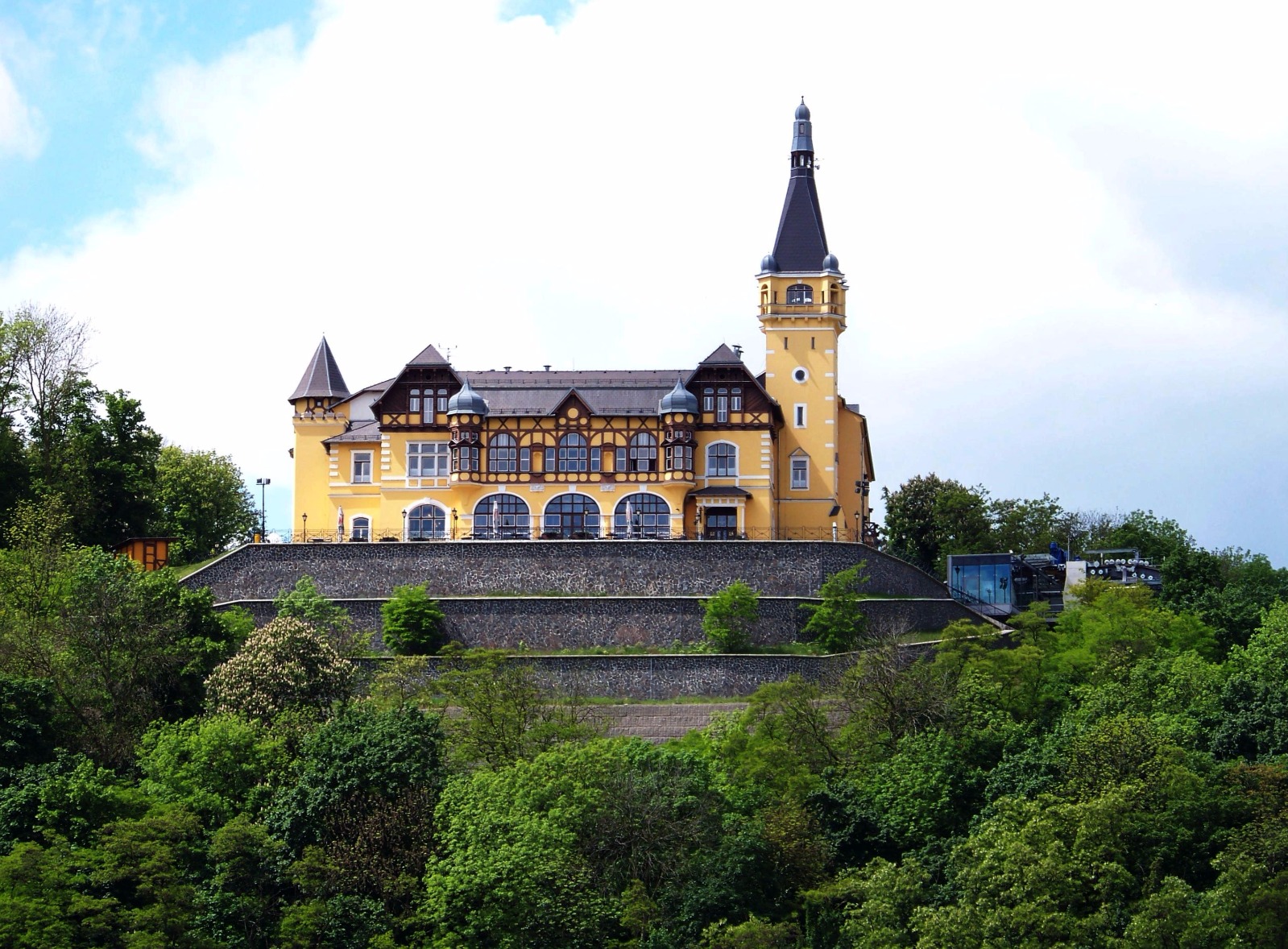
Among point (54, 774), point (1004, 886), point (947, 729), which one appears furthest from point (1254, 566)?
point (54, 774)

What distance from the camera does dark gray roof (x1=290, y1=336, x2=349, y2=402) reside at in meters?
84.4

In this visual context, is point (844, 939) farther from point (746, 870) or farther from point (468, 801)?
point (468, 801)

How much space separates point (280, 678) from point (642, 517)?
817 inches

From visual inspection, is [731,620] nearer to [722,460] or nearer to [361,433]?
[722,460]

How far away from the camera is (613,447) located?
261 feet

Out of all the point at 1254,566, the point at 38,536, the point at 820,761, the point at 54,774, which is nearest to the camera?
the point at 54,774

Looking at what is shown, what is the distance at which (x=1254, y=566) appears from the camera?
81.3m

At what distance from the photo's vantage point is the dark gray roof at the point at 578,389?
80312mm

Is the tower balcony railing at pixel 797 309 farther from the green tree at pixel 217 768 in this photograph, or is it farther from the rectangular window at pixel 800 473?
the green tree at pixel 217 768

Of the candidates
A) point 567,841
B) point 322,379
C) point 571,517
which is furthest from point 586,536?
point 567,841

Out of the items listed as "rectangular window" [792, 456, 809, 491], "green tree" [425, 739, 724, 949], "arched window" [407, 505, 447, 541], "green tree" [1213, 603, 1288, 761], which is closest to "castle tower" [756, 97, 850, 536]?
"rectangular window" [792, 456, 809, 491]

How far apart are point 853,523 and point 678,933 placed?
33751mm

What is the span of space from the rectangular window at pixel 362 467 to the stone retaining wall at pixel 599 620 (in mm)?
11403

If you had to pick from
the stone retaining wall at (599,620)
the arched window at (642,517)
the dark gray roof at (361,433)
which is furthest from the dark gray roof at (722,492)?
the dark gray roof at (361,433)
